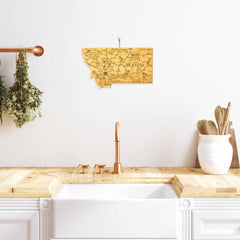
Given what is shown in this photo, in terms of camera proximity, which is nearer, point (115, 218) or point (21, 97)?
point (115, 218)

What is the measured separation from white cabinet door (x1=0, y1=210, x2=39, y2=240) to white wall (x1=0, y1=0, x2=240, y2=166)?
560 mm

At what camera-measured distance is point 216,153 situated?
1664 millimetres

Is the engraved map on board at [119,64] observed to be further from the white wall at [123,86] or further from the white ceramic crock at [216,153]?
the white ceramic crock at [216,153]

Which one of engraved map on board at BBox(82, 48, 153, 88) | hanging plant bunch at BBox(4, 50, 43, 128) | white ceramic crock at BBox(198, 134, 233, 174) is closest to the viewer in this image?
white ceramic crock at BBox(198, 134, 233, 174)

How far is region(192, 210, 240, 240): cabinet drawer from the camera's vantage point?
1.41 meters

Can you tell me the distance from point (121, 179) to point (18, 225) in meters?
0.54

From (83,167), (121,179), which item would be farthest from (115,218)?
(83,167)

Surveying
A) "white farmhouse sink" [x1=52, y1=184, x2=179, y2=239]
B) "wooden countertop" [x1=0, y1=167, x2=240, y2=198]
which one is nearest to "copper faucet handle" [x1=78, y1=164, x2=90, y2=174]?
"wooden countertop" [x1=0, y1=167, x2=240, y2=198]

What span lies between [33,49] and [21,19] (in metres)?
0.22

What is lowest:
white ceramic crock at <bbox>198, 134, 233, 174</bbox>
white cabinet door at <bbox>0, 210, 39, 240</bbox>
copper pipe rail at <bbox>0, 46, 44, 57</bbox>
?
white cabinet door at <bbox>0, 210, 39, 240</bbox>

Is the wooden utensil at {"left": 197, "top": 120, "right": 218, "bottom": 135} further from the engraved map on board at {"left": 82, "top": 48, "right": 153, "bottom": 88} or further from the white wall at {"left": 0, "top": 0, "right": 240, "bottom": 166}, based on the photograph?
the engraved map on board at {"left": 82, "top": 48, "right": 153, "bottom": 88}

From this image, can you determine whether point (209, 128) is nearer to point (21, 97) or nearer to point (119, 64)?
point (119, 64)

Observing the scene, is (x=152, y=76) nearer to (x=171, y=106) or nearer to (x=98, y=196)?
(x=171, y=106)

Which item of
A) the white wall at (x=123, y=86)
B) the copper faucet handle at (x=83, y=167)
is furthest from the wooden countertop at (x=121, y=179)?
the white wall at (x=123, y=86)
